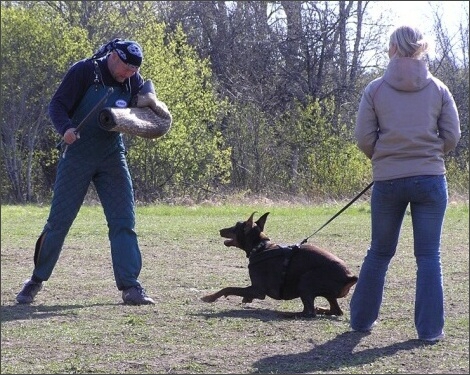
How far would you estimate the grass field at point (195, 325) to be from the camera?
5500mm

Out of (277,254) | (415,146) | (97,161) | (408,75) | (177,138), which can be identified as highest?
(177,138)

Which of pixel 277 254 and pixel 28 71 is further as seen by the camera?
pixel 28 71

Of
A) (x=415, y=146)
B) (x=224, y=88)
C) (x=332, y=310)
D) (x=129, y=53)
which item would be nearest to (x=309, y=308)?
(x=332, y=310)

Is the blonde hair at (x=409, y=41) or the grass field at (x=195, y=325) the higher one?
the blonde hair at (x=409, y=41)

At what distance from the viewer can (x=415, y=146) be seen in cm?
618

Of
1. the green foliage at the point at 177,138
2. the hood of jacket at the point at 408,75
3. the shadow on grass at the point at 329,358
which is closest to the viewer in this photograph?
the shadow on grass at the point at 329,358

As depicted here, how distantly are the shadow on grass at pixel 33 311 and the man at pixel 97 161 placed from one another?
0.24 metres

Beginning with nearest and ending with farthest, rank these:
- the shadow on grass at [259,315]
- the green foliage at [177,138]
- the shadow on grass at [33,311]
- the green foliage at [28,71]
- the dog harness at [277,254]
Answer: the shadow on grass at [33,311], the shadow on grass at [259,315], the dog harness at [277,254], the green foliage at [28,71], the green foliage at [177,138]

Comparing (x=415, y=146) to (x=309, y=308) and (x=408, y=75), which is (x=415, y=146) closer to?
(x=408, y=75)

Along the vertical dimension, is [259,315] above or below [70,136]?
below

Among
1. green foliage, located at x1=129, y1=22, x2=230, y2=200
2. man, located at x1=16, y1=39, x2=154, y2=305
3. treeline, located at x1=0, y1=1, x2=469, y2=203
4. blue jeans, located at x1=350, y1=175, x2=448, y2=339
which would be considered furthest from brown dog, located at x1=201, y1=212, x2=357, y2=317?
green foliage, located at x1=129, y1=22, x2=230, y2=200

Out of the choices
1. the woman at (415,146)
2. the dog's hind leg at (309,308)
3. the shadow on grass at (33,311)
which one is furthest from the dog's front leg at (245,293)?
the woman at (415,146)

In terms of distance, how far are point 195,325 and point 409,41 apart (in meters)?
2.52

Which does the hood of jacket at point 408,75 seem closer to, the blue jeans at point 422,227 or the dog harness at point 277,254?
the blue jeans at point 422,227
